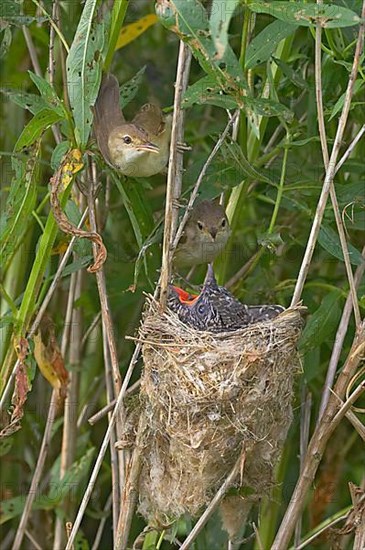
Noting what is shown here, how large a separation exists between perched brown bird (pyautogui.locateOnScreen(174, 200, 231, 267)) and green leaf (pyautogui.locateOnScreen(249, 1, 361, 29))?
0.88 m

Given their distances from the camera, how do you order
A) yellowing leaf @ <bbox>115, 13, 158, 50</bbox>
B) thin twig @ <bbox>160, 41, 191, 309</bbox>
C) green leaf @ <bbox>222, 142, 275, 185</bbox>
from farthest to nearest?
yellowing leaf @ <bbox>115, 13, 158, 50</bbox> < green leaf @ <bbox>222, 142, 275, 185</bbox> < thin twig @ <bbox>160, 41, 191, 309</bbox>

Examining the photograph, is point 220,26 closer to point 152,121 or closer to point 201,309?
point 201,309

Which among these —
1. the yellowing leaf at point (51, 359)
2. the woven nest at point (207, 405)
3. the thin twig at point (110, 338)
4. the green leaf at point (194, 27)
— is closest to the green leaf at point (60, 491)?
the yellowing leaf at point (51, 359)

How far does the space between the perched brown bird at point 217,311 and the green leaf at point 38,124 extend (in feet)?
1.93

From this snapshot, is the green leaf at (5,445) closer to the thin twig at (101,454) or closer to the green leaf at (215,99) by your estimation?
the thin twig at (101,454)

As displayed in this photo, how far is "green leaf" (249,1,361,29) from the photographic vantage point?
7.13 ft

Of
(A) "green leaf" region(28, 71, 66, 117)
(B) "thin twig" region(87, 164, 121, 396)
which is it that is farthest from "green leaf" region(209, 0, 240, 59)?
(B) "thin twig" region(87, 164, 121, 396)

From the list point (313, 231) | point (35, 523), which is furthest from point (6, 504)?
point (313, 231)

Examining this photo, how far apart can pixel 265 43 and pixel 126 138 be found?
2.01ft

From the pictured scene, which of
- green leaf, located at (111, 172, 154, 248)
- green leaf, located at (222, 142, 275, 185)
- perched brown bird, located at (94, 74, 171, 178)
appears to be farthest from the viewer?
green leaf, located at (111, 172, 154, 248)

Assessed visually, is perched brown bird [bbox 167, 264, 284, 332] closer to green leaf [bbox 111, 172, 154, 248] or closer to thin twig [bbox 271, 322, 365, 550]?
green leaf [bbox 111, 172, 154, 248]

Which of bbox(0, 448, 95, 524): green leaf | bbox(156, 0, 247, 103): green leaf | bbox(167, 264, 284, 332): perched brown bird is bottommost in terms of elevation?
bbox(0, 448, 95, 524): green leaf

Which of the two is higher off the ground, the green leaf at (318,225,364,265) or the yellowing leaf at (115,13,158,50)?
the yellowing leaf at (115,13,158,50)

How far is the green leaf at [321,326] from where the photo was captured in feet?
9.40
